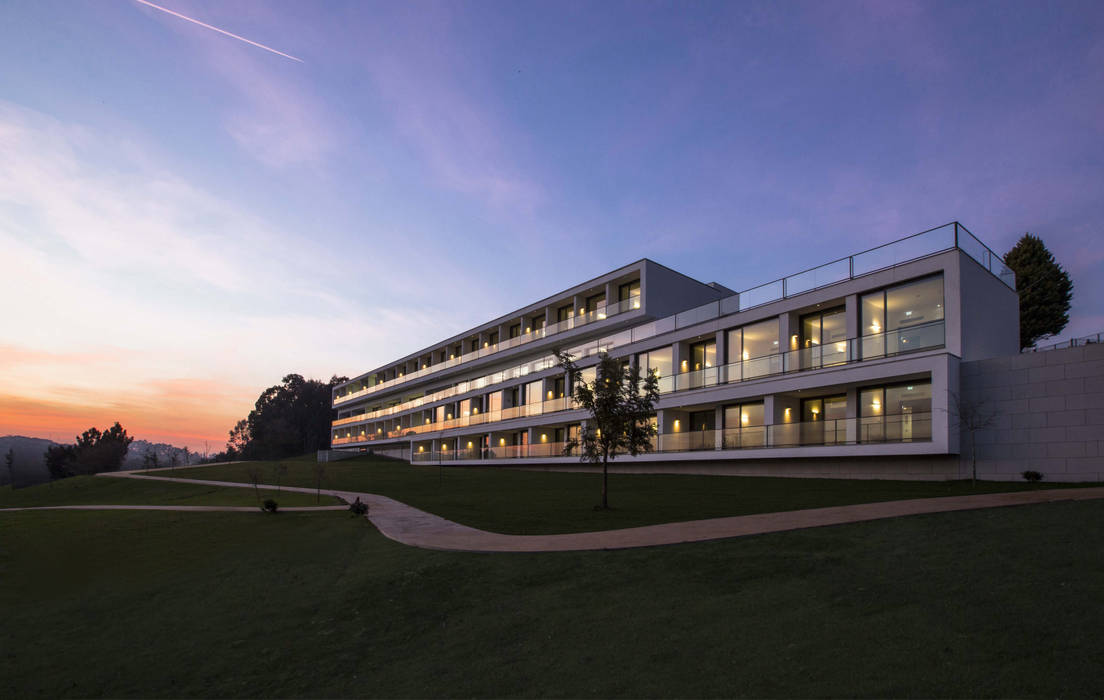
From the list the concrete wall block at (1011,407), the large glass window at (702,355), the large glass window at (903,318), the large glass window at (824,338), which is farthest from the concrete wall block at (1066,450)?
the large glass window at (702,355)

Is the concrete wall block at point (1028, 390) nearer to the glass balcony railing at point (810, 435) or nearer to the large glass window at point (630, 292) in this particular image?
the glass balcony railing at point (810, 435)

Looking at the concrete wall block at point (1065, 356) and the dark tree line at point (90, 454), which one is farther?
the dark tree line at point (90, 454)

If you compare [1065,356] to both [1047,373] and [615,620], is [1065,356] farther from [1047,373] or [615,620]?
[615,620]

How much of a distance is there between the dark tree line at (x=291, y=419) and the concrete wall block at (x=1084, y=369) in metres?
104

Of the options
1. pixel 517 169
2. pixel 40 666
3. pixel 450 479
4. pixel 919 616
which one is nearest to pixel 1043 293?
pixel 450 479

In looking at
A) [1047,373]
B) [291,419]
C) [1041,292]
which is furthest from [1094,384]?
[291,419]

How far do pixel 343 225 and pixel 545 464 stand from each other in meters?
57.5

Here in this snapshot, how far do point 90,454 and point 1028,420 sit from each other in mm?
96851

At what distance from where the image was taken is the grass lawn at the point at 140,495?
80.4 feet

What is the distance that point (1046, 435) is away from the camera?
1894cm

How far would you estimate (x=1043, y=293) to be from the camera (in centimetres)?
4066

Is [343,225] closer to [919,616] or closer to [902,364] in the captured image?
[902,364]

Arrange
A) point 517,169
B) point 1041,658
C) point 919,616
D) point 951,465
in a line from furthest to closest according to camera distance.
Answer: point 517,169 < point 951,465 < point 919,616 < point 1041,658

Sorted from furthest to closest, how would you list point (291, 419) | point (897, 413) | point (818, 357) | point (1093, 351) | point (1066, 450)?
point (291, 419)
point (818, 357)
point (897, 413)
point (1066, 450)
point (1093, 351)
